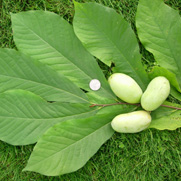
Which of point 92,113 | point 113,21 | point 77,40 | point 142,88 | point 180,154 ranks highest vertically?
point 113,21

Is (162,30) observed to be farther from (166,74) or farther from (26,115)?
(26,115)

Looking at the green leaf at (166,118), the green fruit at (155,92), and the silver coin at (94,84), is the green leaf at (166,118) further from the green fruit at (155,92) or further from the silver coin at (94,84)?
the silver coin at (94,84)

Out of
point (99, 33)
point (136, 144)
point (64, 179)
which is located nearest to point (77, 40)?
point (99, 33)

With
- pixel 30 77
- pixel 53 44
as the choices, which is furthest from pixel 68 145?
pixel 53 44

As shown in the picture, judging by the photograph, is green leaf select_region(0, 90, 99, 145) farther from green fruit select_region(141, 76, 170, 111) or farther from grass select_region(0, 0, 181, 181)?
green fruit select_region(141, 76, 170, 111)

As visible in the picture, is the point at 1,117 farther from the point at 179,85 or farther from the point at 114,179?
the point at 179,85

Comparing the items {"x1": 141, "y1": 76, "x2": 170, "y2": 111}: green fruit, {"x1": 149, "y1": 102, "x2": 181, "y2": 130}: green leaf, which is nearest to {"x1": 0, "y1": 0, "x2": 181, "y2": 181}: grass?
{"x1": 149, "y1": 102, "x2": 181, "y2": 130}: green leaf
